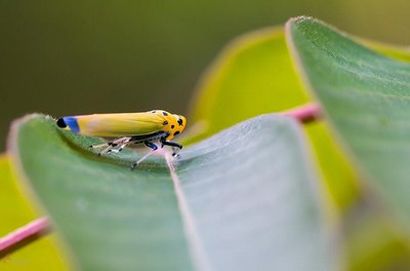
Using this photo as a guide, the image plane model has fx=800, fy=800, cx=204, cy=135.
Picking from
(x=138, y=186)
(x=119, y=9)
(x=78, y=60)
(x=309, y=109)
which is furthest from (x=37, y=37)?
(x=138, y=186)

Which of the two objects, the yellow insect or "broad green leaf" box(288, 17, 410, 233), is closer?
"broad green leaf" box(288, 17, 410, 233)

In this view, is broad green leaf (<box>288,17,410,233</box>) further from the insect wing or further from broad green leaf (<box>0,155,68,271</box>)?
broad green leaf (<box>0,155,68,271</box>)

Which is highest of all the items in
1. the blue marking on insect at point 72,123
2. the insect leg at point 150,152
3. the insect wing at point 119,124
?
the insect wing at point 119,124

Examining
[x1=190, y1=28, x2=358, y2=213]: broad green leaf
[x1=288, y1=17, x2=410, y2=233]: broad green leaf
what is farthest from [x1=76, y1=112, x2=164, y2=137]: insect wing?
[x1=190, y1=28, x2=358, y2=213]: broad green leaf

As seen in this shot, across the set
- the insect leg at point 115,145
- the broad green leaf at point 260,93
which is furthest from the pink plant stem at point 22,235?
the broad green leaf at point 260,93

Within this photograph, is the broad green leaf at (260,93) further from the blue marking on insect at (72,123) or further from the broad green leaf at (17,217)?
the blue marking on insect at (72,123)

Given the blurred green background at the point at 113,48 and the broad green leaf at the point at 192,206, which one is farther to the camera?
the blurred green background at the point at 113,48

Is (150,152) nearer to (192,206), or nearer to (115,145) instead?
(115,145)

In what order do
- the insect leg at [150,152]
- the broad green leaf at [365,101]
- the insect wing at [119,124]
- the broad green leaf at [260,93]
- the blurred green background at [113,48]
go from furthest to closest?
the blurred green background at [113,48], the broad green leaf at [260,93], the insect wing at [119,124], the insect leg at [150,152], the broad green leaf at [365,101]
